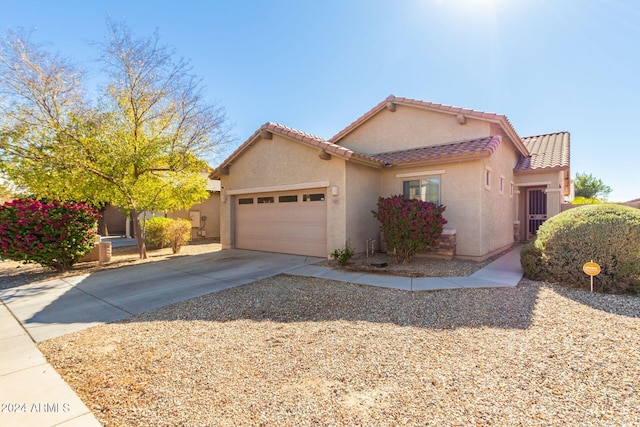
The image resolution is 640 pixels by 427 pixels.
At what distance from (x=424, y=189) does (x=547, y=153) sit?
9.13 metres

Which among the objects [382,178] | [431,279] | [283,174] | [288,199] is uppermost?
[283,174]

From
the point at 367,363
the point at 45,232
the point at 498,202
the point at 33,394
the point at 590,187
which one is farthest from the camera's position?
the point at 590,187

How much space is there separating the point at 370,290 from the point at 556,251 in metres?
4.50

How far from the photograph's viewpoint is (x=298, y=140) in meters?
10.8

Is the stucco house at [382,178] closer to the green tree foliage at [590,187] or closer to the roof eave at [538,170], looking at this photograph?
the roof eave at [538,170]

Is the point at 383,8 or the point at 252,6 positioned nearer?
the point at 383,8

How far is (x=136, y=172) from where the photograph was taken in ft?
33.7

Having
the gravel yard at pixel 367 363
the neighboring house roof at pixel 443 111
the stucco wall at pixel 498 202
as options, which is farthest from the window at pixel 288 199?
the stucco wall at pixel 498 202

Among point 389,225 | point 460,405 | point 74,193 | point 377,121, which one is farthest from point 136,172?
point 460,405

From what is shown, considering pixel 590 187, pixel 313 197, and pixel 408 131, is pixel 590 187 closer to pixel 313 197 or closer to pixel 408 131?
pixel 408 131

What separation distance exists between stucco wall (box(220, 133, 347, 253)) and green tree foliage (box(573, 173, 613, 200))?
48.6 m

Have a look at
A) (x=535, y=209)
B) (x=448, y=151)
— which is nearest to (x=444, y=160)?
(x=448, y=151)

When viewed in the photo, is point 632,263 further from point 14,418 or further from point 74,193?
point 74,193

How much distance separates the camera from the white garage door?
10930 mm
